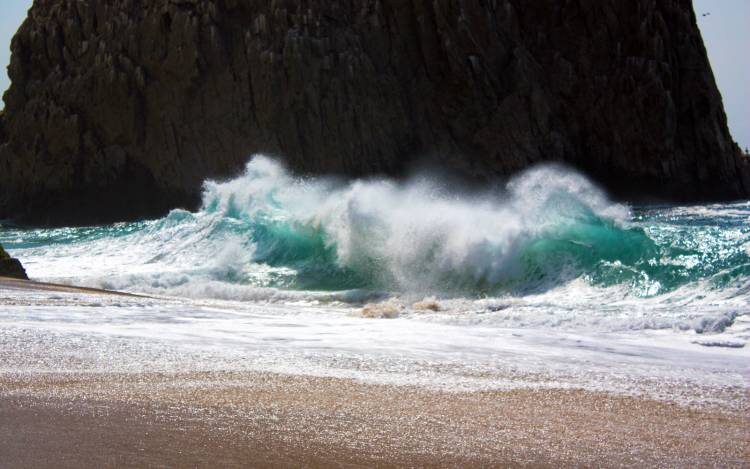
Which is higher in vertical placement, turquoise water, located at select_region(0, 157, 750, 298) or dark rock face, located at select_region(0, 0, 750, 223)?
dark rock face, located at select_region(0, 0, 750, 223)

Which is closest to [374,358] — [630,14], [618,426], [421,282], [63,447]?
[618,426]

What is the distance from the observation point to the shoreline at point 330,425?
12.5 ft

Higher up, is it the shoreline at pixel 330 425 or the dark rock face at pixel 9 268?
the dark rock face at pixel 9 268

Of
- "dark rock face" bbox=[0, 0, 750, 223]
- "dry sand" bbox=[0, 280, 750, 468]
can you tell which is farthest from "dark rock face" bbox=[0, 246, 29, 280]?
"dark rock face" bbox=[0, 0, 750, 223]

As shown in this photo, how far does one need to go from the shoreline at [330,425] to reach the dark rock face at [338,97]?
35.1m

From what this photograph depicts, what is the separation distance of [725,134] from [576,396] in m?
47.1

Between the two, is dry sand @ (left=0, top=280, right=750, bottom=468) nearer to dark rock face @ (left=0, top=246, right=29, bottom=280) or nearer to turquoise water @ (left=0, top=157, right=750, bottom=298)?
turquoise water @ (left=0, top=157, right=750, bottom=298)

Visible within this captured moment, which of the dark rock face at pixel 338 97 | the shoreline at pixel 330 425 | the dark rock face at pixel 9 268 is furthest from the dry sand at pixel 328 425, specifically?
the dark rock face at pixel 338 97

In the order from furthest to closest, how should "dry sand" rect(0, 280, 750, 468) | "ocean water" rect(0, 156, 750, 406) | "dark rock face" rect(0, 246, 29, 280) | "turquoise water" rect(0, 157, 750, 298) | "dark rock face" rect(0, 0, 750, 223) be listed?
"dark rock face" rect(0, 0, 750, 223)
"dark rock face" rect(0, 246, 29, 280)
"turquoise water" rect(0, 157, 750, 298)
"ocean water" rect(0, 156, 750, 406)
"dry sand" rect(0, 280, 750, 468)

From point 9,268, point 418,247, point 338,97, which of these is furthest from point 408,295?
point 338,97

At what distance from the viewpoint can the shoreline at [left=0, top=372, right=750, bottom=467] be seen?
12.5 ft

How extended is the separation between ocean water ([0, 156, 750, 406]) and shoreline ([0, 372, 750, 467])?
44cm

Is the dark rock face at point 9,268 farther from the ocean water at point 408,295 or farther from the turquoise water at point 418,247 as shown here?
the turquoise water at point 418,247

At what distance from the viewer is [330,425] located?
4.32m
